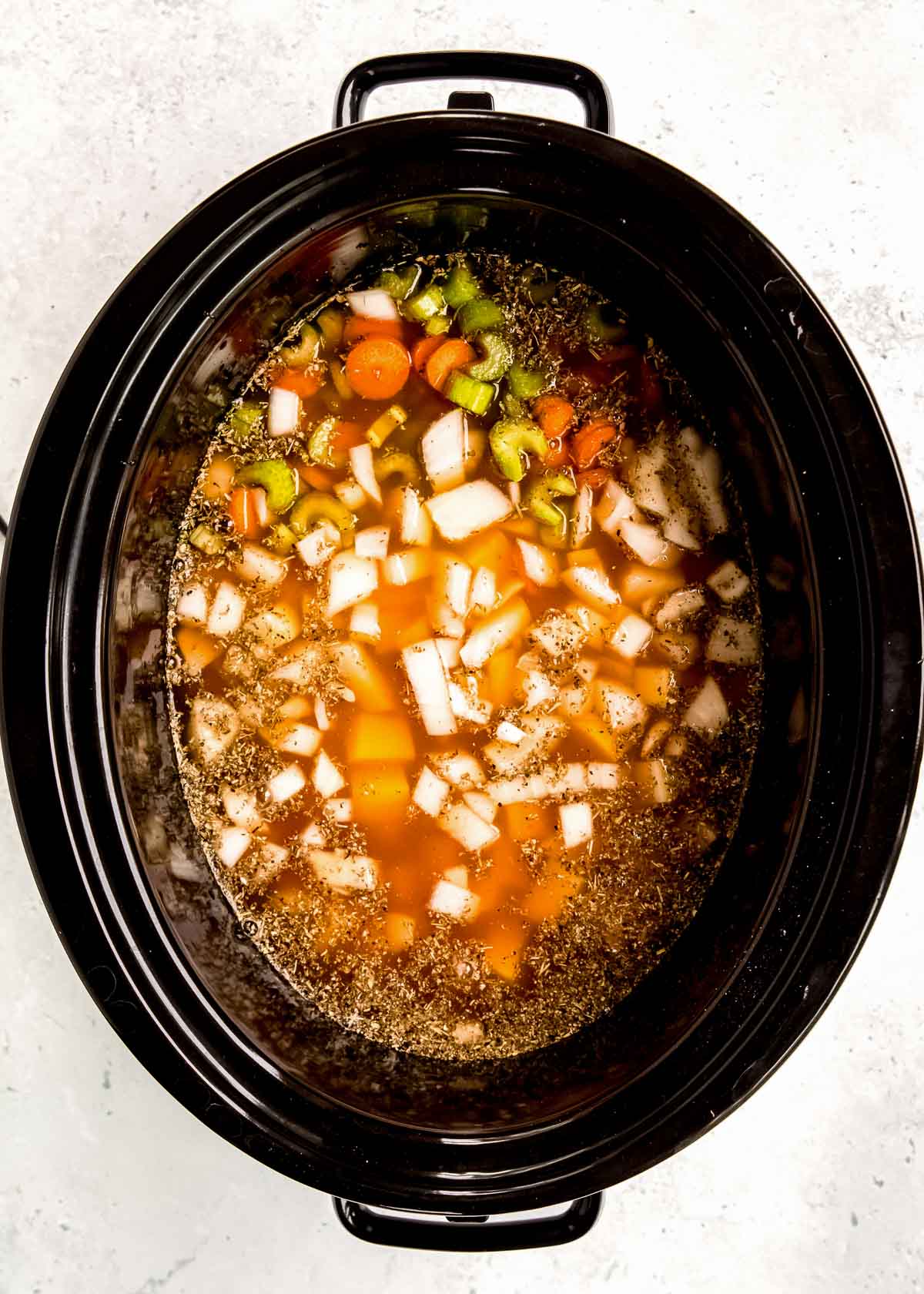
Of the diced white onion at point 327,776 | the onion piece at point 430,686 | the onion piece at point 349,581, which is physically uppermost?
the onion piece at point 349,581

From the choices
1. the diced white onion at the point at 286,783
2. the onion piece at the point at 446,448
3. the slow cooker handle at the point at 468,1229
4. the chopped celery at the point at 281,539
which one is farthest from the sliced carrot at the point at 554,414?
the slow cooker handle at the point at 468,1229

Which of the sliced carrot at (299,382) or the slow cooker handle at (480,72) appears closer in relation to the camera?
the slow cooker handle at (480,72)

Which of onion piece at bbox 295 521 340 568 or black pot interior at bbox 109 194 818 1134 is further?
onion piece at bbox 295 521 340 568

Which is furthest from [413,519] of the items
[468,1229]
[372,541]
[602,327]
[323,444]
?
[468,1229]

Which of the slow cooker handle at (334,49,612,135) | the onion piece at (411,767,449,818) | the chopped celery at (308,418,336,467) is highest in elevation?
the slow cooker handle at (334,49,612,135)

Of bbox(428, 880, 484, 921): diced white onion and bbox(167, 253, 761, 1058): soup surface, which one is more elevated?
bbox(167, 253, 761, 1058): soup surface

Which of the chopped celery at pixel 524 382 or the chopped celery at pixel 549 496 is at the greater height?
the chopped celery at pixel 524 382

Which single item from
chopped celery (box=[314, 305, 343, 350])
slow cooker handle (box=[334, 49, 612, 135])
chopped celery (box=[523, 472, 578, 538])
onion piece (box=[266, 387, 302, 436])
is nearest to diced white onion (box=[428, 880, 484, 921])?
chopped celery (box=[523, 472, 578, 538])

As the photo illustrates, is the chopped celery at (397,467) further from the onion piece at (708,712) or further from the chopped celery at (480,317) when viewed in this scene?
the onion piece at (708,712)

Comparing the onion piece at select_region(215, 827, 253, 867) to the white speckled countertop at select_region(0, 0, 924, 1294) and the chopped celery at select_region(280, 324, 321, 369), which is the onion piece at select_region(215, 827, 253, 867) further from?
the chopped celery at select_region(280, 324, 321, 369)
